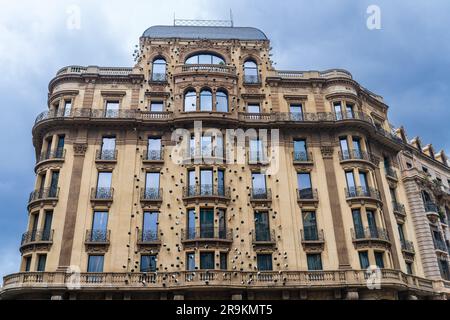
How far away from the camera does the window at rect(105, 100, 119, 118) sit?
33094 mm

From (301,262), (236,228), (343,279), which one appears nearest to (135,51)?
(236,228)

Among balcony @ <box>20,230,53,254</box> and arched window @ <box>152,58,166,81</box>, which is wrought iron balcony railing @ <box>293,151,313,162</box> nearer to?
arched window @ <box>152,58,166,81</box>

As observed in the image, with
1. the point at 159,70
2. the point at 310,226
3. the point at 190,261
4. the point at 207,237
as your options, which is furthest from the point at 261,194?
the point at 159,70

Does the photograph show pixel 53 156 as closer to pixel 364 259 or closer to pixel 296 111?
pixel 296 111

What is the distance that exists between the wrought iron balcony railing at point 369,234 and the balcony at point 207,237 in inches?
356

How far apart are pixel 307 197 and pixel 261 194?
11.5 ft

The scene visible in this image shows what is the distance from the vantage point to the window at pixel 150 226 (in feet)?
95.0

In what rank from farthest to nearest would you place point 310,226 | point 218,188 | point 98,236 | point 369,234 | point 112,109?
point 112,109, point 218,188, point 310,226, point 369,234, point 98,236

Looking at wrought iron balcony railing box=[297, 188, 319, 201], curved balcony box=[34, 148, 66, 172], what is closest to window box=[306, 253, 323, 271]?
wrought iron balcony railing box=[297, 188, 319, 201]

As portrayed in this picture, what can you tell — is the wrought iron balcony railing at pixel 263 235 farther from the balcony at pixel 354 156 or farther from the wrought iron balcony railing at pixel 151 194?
the balcony at pixel 354 156

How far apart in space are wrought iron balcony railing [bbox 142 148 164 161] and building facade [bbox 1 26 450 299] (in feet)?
0.29

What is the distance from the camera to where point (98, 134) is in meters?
32.4

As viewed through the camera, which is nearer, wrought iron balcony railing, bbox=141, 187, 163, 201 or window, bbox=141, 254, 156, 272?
window, bbox=141, 254, 156, 272

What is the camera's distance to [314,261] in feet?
95.8
